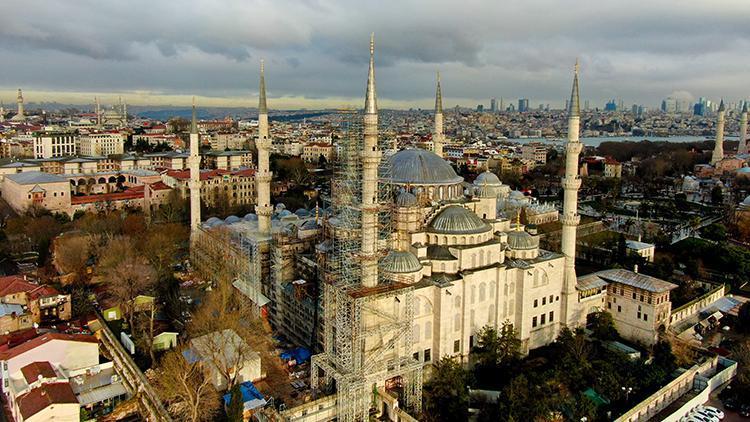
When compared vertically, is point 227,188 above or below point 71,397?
above

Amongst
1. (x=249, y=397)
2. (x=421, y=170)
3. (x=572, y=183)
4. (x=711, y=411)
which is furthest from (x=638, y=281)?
(x=249, y=397)

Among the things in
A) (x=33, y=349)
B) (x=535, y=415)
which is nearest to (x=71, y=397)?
(x=33, y=349)

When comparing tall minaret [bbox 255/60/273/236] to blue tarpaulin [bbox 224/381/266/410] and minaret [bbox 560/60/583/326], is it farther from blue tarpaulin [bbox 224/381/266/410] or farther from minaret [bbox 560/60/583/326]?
minaret [bbox 560/60/583/326]

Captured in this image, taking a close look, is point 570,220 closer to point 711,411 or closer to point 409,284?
point 711,411

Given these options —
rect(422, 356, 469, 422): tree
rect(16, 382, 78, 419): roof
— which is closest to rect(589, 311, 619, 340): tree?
rect(422, 356, 469, 422): tree

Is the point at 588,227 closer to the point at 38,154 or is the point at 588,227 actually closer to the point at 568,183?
the point at 568,183

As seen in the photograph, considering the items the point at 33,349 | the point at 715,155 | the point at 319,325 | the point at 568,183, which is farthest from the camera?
the point at 715,155

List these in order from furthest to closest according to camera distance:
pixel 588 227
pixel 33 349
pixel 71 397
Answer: pixel 588 227
pixel 33 349
pixel 71 397
